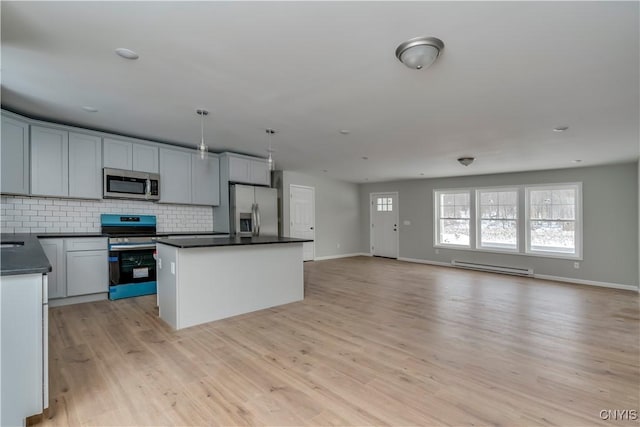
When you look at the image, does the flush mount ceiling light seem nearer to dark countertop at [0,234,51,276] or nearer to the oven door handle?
dark countertop at [0,234,51,276]

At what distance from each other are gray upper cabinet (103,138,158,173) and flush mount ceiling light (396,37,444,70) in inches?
162

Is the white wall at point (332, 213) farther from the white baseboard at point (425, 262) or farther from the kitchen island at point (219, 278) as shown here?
the kitchen island at point (219, 278)

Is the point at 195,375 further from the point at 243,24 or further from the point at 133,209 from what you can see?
the point at 133,209

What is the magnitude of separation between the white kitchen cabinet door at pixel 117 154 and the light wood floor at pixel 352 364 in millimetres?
1952

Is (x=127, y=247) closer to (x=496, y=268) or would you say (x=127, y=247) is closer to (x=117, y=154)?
(x=117, y=154)

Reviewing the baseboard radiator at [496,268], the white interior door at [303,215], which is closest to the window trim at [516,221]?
the baseboard radiator at [496,268]

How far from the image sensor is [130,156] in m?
4.51

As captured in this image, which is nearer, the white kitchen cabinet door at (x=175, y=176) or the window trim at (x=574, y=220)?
the white kitchen cabinet door at (x=175, y=176)

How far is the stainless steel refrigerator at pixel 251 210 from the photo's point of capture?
5406mm

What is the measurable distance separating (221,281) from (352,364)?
181cm

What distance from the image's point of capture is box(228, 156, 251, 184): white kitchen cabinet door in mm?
5391

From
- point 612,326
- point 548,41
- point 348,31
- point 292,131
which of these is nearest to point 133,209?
point 292,131

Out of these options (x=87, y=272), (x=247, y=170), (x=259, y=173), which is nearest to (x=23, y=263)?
(x=87, y=272)

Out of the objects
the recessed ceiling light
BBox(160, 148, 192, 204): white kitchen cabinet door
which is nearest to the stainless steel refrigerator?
BBox(160, 148, 192, 204): white kitchen cabinet door
